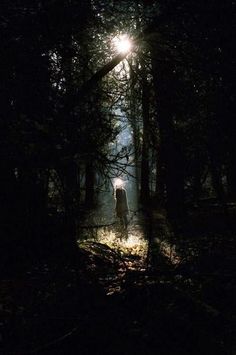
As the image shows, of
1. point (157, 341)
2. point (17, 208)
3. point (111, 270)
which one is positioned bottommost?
point (157, 341)

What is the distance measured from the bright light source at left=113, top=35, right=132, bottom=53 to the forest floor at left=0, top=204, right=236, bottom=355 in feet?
10.4

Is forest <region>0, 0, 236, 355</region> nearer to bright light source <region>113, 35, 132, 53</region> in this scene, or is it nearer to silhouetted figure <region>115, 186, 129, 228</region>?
bright light source <region>113, 35, 132, 53</region>

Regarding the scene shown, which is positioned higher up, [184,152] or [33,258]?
[184,152]

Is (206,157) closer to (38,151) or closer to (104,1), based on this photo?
(104,1)

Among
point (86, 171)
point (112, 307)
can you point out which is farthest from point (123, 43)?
point (112, 307)

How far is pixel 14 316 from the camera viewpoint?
20.7ft

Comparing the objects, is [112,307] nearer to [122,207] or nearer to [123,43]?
[123,43]

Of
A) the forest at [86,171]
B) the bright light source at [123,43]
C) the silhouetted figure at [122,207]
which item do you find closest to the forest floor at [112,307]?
the forest at [86,171]

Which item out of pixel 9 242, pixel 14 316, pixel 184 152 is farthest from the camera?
pixel 184 152

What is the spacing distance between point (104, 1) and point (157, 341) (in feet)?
15.3

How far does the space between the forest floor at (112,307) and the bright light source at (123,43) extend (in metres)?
3.18

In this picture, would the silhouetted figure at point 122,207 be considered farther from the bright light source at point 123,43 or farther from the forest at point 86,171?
the bright light source at point 123,43

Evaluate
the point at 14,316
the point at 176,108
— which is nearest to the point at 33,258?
the point at 14,316

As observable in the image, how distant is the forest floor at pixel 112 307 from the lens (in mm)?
5613
